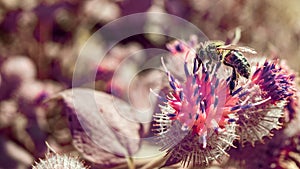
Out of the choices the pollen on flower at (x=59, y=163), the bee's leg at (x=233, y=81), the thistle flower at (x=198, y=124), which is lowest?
the pollen on flower at (x=59, y=163)

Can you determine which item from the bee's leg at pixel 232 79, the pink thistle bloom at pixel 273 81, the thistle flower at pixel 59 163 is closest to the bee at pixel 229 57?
the bee's leg at pixel 232 79

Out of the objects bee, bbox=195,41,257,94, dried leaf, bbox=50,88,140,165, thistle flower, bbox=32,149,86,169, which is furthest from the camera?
dried leaf, bbox=50,88,140,165

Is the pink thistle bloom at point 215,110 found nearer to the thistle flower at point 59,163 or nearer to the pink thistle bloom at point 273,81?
the pink thistle bloom at point 273,81

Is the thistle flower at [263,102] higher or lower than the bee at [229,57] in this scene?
lower

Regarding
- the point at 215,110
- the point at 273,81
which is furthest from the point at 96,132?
the point at 273,81

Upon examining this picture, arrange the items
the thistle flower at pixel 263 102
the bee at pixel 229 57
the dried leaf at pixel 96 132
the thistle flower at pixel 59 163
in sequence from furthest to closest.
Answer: the dried leaf at pixel 96 132
the thistle flower at pixel 263 102
the bee at pixel 229 57
the thistle flower at pixel 59 163

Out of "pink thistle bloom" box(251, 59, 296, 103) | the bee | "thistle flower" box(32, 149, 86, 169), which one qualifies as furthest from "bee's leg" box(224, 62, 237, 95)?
"thistle flower" box(32, 149, 86, 169)

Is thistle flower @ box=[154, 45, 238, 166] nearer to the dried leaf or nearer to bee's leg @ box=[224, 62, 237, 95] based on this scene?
bee's leg @ box=[224, 62, 237, 95]

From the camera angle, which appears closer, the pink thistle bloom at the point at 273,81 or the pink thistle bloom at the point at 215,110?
the pink thistle bloom at the point at 215,110

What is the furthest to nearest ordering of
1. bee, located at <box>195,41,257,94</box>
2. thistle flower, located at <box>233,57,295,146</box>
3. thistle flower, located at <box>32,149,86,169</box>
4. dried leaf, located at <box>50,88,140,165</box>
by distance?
dried leaf, located at <box>50,88,140,165</box>
thistle flower, located at <box>233,57,295,146</box>
bee, located at <box>195,41,257,94</box>
thistle flower, located at <box>32,149,86,169</box>
